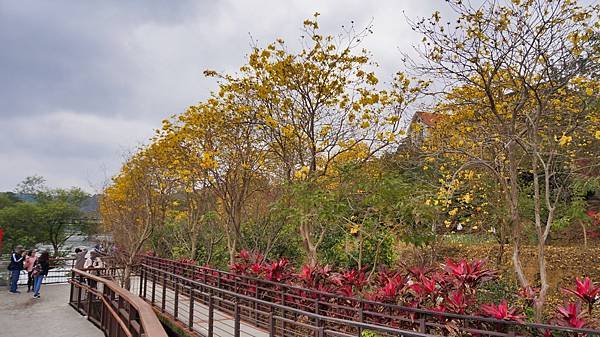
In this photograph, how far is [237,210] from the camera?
30.4 feet

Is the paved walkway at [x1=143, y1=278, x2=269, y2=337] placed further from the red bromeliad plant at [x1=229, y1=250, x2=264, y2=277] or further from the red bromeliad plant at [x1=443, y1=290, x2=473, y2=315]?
the red bromeliad plant at [x1=443, y1=290, x2=473, y2=315]

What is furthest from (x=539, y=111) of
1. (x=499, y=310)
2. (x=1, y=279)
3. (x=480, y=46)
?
(x=1, y=279)

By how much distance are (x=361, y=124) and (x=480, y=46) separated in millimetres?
2518

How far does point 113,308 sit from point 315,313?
2.76m

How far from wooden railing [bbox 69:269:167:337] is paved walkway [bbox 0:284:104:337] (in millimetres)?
173

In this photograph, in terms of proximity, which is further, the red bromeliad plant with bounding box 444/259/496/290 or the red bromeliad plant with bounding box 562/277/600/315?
the red bromeliad plant with bounding box 444/259/496/290

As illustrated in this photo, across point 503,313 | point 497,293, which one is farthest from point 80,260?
point 503,313

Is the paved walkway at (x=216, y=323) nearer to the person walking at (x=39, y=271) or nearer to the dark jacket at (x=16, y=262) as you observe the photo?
the person walking at (x=39, y=271)

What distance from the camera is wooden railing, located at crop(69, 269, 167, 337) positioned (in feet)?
10.5

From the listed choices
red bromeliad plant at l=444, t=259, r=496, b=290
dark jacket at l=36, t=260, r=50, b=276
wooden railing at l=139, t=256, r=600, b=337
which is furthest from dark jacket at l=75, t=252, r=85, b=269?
red bromeliad plant at l=444, t=259, r=496, b=290

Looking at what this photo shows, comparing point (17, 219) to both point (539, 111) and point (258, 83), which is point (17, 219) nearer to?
point (258, 83)

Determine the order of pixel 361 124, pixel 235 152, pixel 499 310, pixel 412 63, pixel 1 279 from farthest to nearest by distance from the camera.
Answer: pixel 1 279 → pixel 235 152 → pixel 361 124 → pixel 412 63 → pixel 499 310

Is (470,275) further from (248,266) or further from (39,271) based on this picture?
(39,271)

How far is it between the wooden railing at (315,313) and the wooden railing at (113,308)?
44.9 inches
